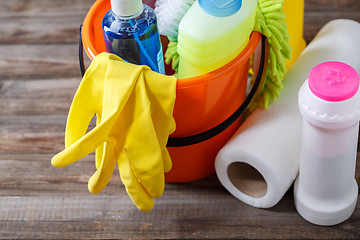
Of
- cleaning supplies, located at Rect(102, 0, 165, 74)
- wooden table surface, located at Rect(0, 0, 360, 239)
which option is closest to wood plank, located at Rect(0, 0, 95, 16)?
wooden table surface, located at Rect(0, 0, 360, 239)

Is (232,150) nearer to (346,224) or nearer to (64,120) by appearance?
(346,224)

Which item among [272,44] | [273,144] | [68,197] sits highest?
[272,44]

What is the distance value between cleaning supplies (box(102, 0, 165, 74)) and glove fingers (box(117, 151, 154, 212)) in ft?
0.48

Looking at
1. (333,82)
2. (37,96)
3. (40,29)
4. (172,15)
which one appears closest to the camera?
(333,82)

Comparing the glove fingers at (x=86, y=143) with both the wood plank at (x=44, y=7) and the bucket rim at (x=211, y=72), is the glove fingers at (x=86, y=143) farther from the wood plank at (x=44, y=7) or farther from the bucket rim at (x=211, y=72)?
the wood plank at (x=44, y=7)

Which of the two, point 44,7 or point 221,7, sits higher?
point 221,7

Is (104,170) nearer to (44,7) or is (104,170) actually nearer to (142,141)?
(142,141)

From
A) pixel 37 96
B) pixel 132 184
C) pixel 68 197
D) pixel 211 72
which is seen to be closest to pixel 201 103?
pixel 211 72

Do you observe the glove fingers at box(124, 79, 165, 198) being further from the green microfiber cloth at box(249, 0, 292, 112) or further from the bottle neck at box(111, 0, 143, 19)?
the green microfiber cloth at box(249, 0, 292, 112)

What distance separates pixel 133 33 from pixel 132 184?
21cm

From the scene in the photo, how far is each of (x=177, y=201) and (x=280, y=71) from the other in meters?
0.27

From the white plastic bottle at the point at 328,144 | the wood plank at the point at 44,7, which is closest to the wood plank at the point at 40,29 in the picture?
the wood plank at the point at 44,7

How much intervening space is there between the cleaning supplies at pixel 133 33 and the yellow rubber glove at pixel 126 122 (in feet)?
0.11

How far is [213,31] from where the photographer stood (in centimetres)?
71
